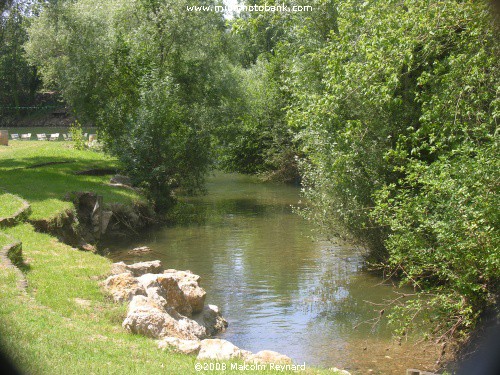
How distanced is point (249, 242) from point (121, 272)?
8.69 meters

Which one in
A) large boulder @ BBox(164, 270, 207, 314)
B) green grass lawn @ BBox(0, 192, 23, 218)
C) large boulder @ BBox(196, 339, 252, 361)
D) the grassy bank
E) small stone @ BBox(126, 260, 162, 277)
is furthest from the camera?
green grass lawn @ BBox(0, 192, 23, 218)

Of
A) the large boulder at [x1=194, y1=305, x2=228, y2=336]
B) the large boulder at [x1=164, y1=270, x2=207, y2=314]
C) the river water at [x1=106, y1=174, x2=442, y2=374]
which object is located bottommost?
the river water at [x1=106, y1=174, x2=442, y2=374]

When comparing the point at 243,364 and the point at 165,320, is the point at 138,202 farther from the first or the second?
the point at 243,364

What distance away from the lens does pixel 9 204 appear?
16.2 meters

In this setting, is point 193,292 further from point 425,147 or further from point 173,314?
point 425,147

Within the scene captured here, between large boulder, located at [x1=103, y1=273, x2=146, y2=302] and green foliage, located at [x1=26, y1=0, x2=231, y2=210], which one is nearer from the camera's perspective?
large boulder, located at [x1=103, y1=273, x2=146, y2=302]

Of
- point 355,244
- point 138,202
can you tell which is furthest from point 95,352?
point 138,202

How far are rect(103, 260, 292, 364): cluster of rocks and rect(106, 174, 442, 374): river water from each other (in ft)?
2.49

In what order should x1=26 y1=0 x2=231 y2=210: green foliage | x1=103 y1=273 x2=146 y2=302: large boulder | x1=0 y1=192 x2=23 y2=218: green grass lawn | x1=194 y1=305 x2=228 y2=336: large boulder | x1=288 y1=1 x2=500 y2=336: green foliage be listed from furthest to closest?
x1=26 y1=0 x2=231 y2=210: green foliage
x1=0 y1=192 x2=23 y2=218: green grass lawn
x1=194 y1=305 x2=228 y2=336: large boulder
x1=103 y1=273 x2=146 y2=302: large boulder
x1=288 y1=1 x2=500 y2=336: green foliage

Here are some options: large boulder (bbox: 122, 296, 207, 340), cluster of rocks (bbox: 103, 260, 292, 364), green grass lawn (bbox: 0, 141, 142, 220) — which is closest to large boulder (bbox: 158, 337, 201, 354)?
cluster of rocks (bbox: 103, 260, 292, 364)

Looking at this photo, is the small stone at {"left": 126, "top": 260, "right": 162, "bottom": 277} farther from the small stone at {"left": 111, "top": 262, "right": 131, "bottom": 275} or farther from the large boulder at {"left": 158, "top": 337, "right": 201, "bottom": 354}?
the large boulder at {"left": 158, "top": 337, "right": 201, "bottom": 354}

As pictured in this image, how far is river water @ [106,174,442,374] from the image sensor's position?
11055 millimetres

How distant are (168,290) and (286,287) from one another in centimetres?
438

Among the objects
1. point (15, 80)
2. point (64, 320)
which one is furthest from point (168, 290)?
point (15, 80)
